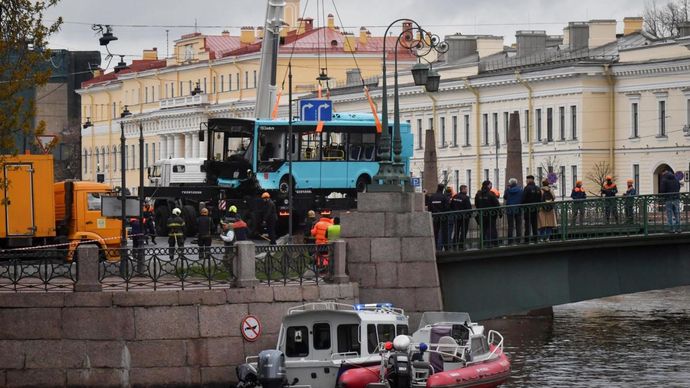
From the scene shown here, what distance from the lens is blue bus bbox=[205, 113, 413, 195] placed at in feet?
174

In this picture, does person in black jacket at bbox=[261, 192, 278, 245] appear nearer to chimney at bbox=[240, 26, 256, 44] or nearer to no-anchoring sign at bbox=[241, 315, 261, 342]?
no-anchoring sign at bbox=[241, 315, 261, 342]

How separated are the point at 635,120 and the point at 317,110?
38648mm

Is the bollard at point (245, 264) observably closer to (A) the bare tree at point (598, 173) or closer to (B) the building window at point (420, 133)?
(A) the bare tree at point (598, 173)

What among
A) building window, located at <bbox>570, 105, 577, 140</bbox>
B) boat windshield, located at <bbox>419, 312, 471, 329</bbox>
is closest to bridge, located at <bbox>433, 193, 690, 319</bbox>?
boat windshield, located at <bbox>419, 312, 471, 329</bbox>

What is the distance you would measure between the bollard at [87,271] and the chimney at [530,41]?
68.4m

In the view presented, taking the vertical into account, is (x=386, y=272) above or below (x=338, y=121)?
below

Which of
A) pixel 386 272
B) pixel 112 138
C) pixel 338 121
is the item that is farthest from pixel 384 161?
pixel 112 138

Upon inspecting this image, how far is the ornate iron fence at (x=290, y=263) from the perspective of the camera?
33719 mm

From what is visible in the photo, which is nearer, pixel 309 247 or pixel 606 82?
pixel 309 247

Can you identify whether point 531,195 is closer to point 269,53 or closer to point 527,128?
point 269,53

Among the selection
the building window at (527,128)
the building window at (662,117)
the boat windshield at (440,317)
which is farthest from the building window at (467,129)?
the boat windshield at (440,317)

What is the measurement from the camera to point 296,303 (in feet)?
110

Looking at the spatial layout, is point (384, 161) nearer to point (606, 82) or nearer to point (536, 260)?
point (536, 260)

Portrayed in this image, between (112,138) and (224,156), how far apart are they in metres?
87.4
